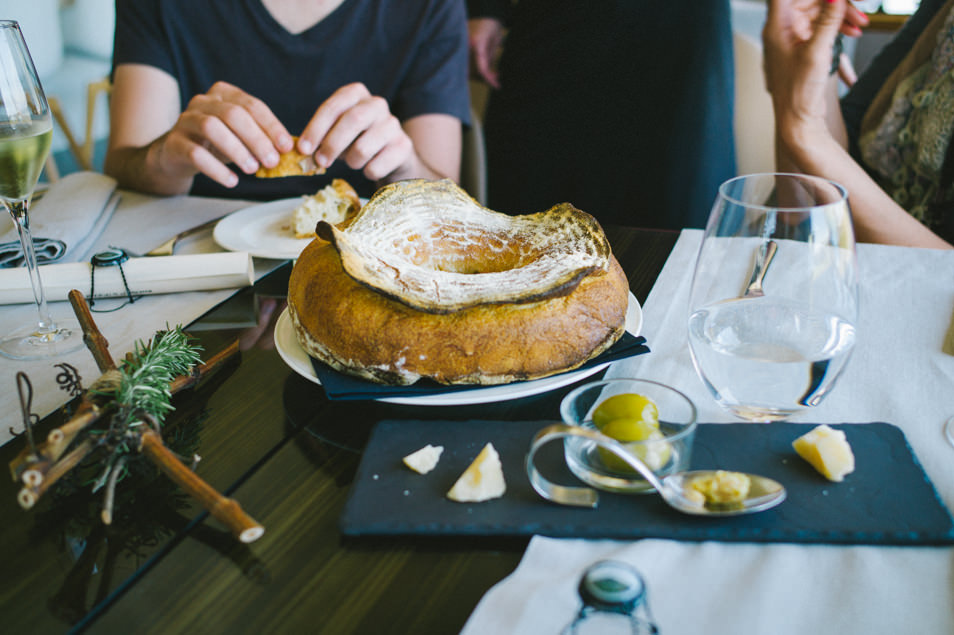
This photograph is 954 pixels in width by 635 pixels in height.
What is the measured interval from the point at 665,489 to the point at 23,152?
0.76 meters

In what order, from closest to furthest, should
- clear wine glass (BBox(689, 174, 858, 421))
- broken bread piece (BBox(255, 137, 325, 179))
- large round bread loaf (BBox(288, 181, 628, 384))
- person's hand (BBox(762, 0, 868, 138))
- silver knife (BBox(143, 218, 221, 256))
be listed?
1. clear wine glass (BBox(689, 174, 858, 421))
2. large round bread loaf (BBox(288, 181, 628, 384))
3. silver knife (BBox(143, 218, 221, 256))
4. person's hand (BBox(762, 0, 868, 138))
5. broken bread piece (BBox(255, 137, 325, 179))

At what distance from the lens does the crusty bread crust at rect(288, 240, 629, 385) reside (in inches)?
24.4

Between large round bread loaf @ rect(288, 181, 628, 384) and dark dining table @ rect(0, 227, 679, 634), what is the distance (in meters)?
0.05

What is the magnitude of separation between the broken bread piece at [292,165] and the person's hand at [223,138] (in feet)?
0.04

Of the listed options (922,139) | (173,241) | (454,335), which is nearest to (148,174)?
(173,241)

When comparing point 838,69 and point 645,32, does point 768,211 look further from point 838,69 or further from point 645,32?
point 645,32

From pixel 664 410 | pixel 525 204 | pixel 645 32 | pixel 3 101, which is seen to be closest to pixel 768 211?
pixel 664 410

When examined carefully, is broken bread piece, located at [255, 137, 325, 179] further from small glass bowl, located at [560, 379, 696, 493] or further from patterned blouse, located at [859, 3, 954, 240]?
patterned blouse, located at [859, 3, 954, 240]

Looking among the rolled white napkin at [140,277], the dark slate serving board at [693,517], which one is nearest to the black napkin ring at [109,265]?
the rolled white napkin at [140,277]

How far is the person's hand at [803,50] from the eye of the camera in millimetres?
1139

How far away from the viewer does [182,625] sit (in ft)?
1.39

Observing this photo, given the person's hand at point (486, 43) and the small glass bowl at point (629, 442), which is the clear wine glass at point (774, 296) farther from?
the person's hand at point (486, 43)

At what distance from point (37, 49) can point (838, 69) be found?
4359 mm

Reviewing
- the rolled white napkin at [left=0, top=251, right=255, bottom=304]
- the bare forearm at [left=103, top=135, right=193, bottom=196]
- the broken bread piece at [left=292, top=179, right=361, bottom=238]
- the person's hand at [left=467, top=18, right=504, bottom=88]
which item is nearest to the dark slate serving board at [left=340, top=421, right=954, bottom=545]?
the rolled white napkin at [left=0, top=251, right=255, bottom=304]
